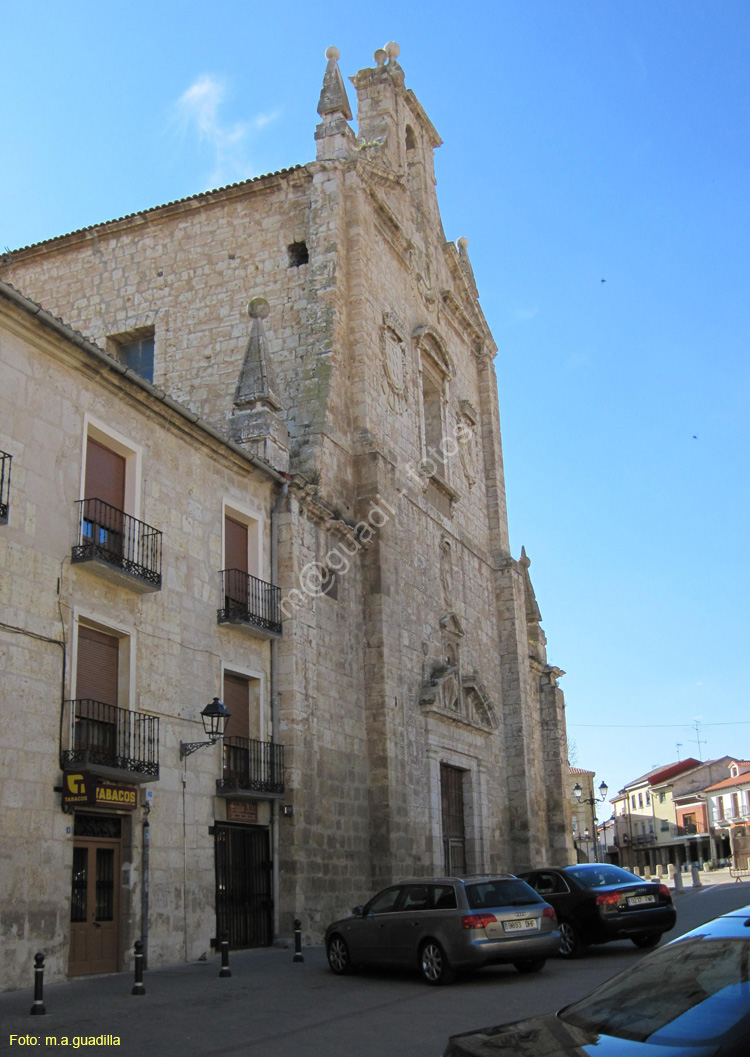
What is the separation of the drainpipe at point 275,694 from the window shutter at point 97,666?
3.84m

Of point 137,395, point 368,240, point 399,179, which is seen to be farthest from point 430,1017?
point 399,179

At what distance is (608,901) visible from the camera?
39.9 feet

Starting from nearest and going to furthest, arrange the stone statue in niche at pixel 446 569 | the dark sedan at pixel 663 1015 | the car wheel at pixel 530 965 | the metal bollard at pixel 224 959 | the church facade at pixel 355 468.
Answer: the dark sedan at pixel 663 1015 < the car wheel at pixel 530 965 < the metal bollard at pixel 224 959 < the church facade at pixel 355 468 < the stone statue in niche at pixel 446 569

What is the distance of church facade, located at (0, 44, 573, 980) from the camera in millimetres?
17281

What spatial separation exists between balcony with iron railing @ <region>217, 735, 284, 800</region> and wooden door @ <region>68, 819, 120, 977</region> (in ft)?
Result: 7.74

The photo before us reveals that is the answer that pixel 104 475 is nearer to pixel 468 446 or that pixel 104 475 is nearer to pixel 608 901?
pixel 608 901

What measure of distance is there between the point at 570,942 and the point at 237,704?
6.21m

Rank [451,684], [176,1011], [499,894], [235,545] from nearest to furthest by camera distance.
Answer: [176,1011]
[499,894]
[235,545]
[451,684]

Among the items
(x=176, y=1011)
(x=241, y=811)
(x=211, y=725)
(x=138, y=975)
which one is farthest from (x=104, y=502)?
(x=176, y=1011)

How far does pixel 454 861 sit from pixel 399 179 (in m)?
16.5

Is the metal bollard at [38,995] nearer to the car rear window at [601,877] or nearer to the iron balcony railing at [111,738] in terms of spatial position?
the iron balcony railing at [111,738]

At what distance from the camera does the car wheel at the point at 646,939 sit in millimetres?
12445

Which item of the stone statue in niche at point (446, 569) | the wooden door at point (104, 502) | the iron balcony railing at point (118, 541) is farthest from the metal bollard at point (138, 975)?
the stone statue in niche at point (446, 569)

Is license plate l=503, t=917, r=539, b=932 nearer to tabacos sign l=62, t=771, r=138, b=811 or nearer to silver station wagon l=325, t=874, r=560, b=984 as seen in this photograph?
silver station wagon l=325, t=874, r=560, b=984
